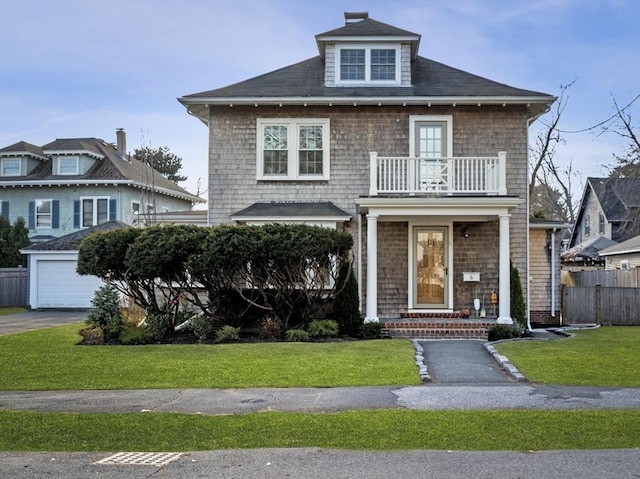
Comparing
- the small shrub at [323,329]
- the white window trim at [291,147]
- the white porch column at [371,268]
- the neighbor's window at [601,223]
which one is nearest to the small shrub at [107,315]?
the small shrub at [323,329]

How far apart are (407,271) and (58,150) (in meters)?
22.2

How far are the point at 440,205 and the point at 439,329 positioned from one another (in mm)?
3131

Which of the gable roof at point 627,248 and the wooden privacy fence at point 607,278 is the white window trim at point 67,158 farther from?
the gable roof at point 627,248

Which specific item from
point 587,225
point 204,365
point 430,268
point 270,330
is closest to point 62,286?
point 270,330

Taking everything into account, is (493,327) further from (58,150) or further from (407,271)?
(58,150)

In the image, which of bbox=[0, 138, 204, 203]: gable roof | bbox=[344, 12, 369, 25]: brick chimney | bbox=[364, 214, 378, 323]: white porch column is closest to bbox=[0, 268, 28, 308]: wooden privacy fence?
bbox=[0, 138, 204, 203]: gable roof

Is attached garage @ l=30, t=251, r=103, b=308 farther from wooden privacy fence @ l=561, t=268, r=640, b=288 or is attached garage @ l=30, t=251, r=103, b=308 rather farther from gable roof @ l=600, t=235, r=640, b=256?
gable roof @ l=600, t=235, r=640, b=256

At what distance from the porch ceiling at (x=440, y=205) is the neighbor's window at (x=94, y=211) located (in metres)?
19.4

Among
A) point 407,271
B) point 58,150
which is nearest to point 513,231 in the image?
point 407,271

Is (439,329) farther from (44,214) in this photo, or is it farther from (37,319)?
(44,214)

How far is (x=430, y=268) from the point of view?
18.1 m

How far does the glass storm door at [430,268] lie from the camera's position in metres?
18.1

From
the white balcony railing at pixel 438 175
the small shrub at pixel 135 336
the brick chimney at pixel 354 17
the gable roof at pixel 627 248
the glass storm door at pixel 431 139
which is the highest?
the brick chimney at pixel 354 17

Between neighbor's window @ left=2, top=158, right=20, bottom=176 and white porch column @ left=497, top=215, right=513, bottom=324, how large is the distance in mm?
26568
